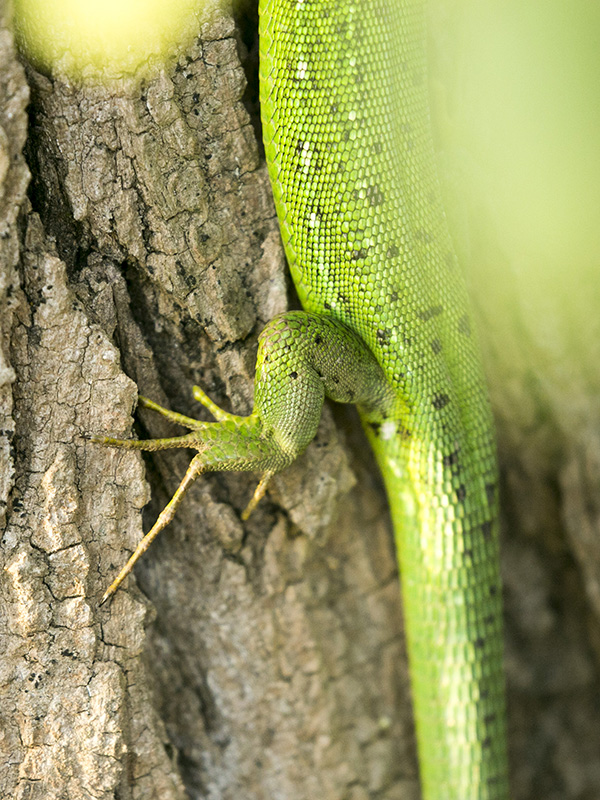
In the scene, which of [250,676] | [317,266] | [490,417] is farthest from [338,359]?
[250,676]

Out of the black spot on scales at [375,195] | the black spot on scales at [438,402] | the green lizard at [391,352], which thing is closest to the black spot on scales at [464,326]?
the green lizard at [391,352]

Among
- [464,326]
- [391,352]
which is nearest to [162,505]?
[391,352]

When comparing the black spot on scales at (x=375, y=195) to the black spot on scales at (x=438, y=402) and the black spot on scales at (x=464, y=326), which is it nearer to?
the black spot on scales at (x=464, y=326)

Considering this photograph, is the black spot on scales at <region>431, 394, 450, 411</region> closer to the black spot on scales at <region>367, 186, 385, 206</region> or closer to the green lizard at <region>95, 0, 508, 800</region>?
the green lizard at <region>95, 0, 508, 800</region>

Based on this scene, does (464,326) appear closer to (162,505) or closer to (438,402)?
(438,402)

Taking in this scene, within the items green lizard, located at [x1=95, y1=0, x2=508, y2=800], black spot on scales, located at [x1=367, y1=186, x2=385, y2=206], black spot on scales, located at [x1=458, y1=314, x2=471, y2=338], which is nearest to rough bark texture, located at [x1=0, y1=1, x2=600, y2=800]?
green lizard, located at [x1=95, y1=0, x2=508, y2=800]

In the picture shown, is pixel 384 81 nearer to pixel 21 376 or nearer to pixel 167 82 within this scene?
pixel 167 82
